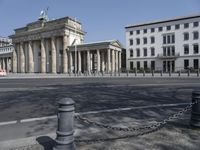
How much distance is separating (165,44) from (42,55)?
136 ft

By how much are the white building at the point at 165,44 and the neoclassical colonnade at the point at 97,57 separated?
6391 millimetres

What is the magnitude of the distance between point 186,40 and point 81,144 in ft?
213

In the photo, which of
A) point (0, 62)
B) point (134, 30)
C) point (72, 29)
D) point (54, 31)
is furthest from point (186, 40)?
point (0, 62)

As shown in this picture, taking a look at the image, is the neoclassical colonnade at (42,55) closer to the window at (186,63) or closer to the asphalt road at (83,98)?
the window at (186,63)

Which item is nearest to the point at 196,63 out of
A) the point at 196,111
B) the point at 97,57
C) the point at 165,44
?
the point at 165,44

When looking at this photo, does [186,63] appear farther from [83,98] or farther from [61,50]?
[83,98]

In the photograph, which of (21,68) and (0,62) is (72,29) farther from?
(0,62)

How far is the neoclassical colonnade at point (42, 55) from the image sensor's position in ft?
244

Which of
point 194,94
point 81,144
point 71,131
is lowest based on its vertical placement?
point 81,144

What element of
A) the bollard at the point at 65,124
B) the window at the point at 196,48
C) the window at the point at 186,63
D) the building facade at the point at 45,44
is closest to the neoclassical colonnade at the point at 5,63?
the building facade at the point at 45,44

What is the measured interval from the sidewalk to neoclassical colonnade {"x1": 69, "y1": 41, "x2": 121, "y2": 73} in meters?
57.6

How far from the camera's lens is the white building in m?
62.4

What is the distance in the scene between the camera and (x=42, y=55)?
79.1m

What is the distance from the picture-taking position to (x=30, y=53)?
8431 cm
